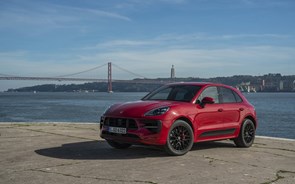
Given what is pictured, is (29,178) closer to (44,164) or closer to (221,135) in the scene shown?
(44,164)

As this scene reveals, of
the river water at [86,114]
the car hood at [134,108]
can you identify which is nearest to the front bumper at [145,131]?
the car hood at [134,108]

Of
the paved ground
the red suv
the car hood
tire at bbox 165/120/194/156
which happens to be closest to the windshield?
the red suv

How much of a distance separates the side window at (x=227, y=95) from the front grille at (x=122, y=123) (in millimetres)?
2317

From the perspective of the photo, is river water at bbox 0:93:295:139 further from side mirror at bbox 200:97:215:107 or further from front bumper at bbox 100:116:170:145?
front bumper at bbox 100:116:170:145

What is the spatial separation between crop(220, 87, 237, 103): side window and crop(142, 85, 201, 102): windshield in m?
0.73

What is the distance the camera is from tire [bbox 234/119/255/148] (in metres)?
9.25

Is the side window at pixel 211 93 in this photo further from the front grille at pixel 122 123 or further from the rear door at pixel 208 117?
the front grille at pixel 122 123

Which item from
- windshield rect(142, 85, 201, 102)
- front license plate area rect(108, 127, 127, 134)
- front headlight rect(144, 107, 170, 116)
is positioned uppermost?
windshield rect(142, 85, 201, 102)

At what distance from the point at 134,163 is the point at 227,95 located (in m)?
3.17

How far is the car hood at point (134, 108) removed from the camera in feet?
25.2

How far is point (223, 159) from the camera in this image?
763cm

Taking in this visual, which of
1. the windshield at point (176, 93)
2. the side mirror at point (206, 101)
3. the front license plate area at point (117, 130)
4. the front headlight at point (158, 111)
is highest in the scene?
the windshield at point (176, 93)

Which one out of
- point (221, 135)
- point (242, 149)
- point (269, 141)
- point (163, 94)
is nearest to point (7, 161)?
point (163, 94)

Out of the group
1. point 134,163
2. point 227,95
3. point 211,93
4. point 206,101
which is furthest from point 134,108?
point 227,95
